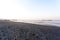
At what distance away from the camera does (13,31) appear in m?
3.19

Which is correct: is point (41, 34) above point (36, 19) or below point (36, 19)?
below

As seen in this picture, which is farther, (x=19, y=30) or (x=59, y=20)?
(x=59, y=20)

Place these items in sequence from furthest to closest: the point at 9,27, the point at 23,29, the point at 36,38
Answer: the point at 9,27, the point at 23,29, the point at 36,38

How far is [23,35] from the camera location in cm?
303

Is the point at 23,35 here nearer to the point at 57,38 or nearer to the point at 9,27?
the point at 9,27

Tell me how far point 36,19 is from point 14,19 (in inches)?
29.9

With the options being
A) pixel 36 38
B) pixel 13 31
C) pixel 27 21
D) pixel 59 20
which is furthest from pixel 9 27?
pixel 59 20

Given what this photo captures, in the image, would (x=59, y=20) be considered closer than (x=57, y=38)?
No

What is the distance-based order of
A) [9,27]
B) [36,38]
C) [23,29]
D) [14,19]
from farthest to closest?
[14,19], [9,27], [23,29], [36,38]

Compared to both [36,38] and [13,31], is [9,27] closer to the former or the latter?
[13,31]

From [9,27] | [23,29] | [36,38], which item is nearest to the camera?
[36,38]

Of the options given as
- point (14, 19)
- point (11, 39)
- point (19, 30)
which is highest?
point (14, 19)

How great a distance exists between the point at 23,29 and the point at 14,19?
124 centimetres

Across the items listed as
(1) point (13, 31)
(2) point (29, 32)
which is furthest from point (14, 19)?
(2) point (29, 32)
